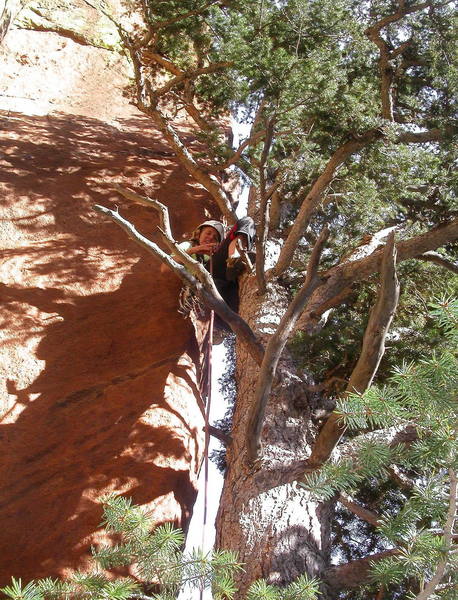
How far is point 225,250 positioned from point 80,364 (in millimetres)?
1950

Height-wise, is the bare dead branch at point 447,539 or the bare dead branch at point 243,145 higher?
the bare dead branch at point 243,145

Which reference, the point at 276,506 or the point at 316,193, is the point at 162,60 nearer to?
the point at 316,193

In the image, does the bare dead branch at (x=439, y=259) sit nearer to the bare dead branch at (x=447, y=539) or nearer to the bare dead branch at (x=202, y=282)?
the bare dead branch at (x=202, y=282)

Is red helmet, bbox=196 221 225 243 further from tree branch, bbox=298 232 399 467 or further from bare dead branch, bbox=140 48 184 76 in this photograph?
tree branch, bbox=298 232 399 467

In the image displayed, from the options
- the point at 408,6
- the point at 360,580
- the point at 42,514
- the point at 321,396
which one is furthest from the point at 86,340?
the point at 408,6

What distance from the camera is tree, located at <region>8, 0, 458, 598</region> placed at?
4121mm

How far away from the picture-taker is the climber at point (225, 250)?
6.35m

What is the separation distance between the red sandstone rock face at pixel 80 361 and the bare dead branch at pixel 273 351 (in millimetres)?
1101

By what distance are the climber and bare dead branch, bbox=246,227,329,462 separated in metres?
2.05

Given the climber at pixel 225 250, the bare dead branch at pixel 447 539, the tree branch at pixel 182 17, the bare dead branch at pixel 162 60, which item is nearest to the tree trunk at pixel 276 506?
the bare dead branch at pixel 447 539

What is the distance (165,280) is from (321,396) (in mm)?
1929

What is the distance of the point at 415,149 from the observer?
654 centimetres

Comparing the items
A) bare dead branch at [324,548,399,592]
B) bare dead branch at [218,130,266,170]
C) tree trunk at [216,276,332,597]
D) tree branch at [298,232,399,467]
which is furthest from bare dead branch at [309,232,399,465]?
bare dead branch at [218,130,266,170]

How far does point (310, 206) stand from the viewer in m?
5.36
